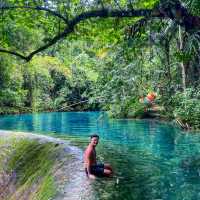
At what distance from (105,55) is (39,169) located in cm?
2442

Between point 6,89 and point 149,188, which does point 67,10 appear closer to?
point 149,188

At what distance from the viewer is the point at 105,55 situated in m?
36.6

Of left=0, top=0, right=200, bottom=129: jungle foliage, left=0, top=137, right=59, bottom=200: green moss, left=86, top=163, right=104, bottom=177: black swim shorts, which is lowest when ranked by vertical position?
left=0, top=137, right=59, bottom=200: green moss

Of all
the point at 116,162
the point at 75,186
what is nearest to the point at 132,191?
the point at 75,186

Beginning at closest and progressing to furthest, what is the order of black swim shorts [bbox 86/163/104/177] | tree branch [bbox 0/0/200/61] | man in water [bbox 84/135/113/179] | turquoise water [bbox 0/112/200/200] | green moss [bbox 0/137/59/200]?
1. tree branch [bbox 0/0/200/61]
2. turquoise water [bbox 0/112/200/200]
3. man in water [bbox 84/135/113/179]
4. black swim shorts [bbox 86/163/104/177]
5. green moss [bbox 0/137/59/200]

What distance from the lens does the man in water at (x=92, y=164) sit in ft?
33.5

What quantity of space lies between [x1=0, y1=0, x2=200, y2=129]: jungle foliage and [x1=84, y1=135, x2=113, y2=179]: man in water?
2.41 m

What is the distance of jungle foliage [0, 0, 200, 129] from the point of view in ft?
32.0

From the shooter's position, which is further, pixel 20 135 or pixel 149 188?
pixel 20 135

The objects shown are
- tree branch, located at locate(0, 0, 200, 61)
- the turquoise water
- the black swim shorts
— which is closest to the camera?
tree branch, located at locate(0, 0, 200, 61)

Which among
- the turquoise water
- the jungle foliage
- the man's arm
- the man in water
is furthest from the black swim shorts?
the jungle foliage

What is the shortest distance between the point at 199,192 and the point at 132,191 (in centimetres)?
158

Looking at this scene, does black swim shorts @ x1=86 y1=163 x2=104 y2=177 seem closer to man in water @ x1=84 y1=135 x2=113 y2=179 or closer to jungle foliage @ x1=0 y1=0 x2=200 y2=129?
man in water @ x1=84 y1=135 x2=113 y2=179

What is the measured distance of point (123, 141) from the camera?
19.9m
